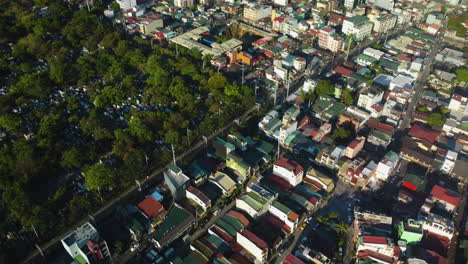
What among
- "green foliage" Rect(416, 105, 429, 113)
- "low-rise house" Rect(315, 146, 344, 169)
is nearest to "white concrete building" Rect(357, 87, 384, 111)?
"green foliage" Rect(416, 105, 429, 113)

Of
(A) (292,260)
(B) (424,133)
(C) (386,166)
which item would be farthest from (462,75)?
(A) (292,260)

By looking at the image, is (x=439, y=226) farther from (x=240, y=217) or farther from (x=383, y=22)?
(x=383, y=22)

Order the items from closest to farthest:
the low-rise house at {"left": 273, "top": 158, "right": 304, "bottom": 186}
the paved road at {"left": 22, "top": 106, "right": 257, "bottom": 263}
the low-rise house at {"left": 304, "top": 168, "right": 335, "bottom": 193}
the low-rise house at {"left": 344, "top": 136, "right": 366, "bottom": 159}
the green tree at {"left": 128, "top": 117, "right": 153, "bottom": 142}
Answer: the paved road at {"left": 22, "top": 106, "right": 257, "bottom": 263}
the low-rise house at {"left": 273, "top": 158, "right": 304, "bottom": 186}
the low-rise house at {"left": 304, "top": 168, "right": 335, "bottom": 193}
the low-rise house at {"left": 344, "top": 136, "right": 366, "bottom": 159}
the green tree at {"left": 128, "top": 117, "right": 153, "bottom": 142}

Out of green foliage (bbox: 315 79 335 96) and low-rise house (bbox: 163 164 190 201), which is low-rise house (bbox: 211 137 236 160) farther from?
green foliage (bbox: 315 79 335 96)

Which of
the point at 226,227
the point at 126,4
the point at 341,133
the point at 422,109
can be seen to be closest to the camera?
the point at 226,227

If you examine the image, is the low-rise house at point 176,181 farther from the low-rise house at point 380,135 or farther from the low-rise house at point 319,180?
the low-rise house at point 380,135

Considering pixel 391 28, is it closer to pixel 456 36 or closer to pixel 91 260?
pixel 456 36
